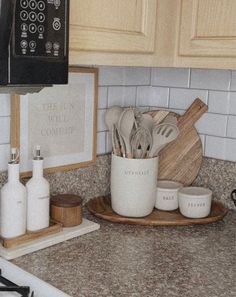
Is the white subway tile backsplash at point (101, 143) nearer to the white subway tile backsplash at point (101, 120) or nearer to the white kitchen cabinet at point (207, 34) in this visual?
the white subway tile backsplash at point (101, 120)

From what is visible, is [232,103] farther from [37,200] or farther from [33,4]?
[33,4]

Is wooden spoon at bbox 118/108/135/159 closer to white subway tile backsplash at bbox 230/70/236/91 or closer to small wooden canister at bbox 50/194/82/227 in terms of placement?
small wooden canister at bbox 50/194/82/227

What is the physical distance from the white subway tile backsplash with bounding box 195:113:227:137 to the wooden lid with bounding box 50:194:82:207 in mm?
523

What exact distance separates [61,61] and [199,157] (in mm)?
805

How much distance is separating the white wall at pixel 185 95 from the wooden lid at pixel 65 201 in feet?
0.87

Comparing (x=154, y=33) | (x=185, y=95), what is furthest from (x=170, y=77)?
(x=154, y=33)

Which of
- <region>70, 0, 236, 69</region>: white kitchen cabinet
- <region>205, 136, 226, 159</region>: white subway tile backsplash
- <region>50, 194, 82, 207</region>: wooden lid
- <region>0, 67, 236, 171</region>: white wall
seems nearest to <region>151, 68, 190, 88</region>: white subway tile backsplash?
<region>0, 67, 236, 171</region>: white wall

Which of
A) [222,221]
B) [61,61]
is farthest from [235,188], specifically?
[61,61]

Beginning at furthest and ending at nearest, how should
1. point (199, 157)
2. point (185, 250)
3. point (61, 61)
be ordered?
point (199, 157)
point (185, 250)
point (61, 61)

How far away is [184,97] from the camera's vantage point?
1.64 m

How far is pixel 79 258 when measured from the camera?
114 centimetres

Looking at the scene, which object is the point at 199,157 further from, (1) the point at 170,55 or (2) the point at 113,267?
(2) the point at 113,267

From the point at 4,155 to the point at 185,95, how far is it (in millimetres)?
673

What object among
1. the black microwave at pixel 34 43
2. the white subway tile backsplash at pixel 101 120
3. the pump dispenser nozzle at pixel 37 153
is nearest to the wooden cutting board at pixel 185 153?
the white subway tile backsplash at pixel 101 120
